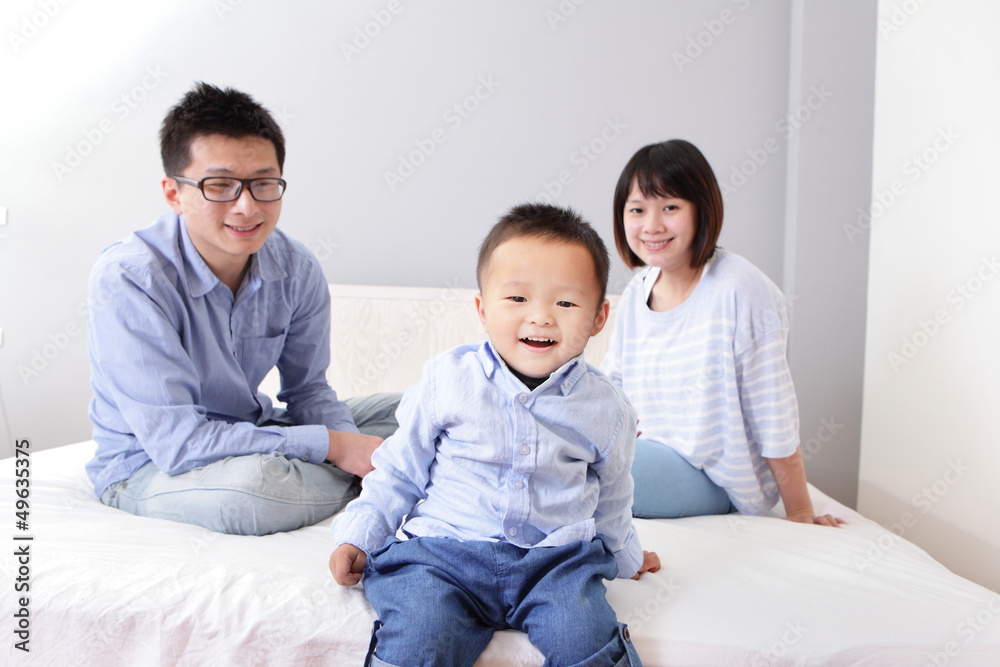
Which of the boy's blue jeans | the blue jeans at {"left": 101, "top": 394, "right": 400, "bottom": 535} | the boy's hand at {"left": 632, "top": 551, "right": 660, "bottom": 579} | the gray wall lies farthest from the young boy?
the gray wall

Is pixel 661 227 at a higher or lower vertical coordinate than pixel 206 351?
higher

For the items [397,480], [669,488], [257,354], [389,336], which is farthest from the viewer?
[389,336]

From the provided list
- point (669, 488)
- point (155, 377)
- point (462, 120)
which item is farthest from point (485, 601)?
point (462, 120)

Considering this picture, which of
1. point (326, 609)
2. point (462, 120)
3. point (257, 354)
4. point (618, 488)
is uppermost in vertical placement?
point (462, 120)

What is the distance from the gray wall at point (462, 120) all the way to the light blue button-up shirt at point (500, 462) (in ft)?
5.03

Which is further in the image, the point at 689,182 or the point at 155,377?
the point at 689,182

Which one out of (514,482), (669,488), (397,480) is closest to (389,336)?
(669,488)

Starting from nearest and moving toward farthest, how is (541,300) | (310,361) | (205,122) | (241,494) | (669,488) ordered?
1. (541,300)
2. (241,494)
3. (205,122)
4. (669,488)
5. (310,361)

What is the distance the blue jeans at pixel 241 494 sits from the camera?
1.24 metres

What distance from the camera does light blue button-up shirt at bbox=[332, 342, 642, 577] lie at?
0.96 meters

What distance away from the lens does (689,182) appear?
1.53 metres

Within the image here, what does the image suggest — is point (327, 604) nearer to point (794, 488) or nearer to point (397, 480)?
point (397, 480)

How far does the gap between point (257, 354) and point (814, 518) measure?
1.35m

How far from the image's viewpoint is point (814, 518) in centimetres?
151
